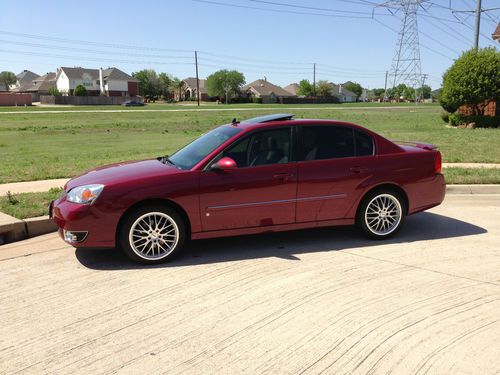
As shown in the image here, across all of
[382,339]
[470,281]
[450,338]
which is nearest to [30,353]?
[382,339]

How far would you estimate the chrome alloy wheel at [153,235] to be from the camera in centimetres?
521

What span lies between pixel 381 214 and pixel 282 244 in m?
1.29

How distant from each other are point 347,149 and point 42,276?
Answer: 146 inches

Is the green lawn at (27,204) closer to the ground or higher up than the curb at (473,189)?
higher up

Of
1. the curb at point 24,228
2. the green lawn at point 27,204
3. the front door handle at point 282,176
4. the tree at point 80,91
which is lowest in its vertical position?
the curb at point 24,228

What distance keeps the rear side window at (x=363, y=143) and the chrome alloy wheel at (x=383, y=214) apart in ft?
1.84

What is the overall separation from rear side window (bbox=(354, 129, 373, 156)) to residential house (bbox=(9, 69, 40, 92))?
5120 inches

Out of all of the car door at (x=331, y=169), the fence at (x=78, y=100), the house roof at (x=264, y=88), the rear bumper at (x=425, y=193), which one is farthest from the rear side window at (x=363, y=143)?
the house roof at (x=264, y=88)

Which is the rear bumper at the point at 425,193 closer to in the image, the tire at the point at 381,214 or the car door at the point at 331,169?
the tire at the point at 381,214

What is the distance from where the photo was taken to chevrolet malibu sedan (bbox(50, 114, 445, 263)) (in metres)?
5.16

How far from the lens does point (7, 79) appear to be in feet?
426

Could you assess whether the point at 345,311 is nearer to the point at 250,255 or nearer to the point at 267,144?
the point at 250,255

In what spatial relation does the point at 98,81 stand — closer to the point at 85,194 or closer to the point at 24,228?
the point at 24,228

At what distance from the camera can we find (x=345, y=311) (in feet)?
13.5
